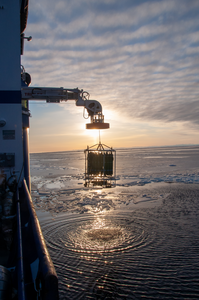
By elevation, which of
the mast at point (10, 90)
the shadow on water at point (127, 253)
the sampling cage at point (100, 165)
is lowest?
the shadow on water at point (127, 253)

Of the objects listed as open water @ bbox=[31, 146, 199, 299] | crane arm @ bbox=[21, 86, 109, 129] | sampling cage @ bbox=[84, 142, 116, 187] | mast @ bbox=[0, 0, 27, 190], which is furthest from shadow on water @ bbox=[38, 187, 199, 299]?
crane arm @ bbox=[21, 86, 109, 129]

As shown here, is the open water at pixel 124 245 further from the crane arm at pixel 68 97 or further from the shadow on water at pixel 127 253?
the crane arm at pixel 68 97

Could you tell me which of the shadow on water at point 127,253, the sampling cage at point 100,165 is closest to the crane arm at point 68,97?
the sampling cage at point 100,165

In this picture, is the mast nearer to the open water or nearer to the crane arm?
the crane arm

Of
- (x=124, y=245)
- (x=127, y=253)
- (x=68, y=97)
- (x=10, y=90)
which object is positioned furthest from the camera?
(x=68, y=97)

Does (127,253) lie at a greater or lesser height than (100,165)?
lesser

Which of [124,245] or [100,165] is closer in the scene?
[124,245]

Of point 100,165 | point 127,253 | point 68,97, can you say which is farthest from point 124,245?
point 68,97

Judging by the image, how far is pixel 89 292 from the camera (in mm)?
A: 4586

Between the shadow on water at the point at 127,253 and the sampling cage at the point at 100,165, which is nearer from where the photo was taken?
the shadow on water at the point at 127,253

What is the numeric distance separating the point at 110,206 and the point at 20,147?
251 inches

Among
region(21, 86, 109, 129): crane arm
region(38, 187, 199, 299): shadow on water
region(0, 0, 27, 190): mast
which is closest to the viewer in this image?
region(38, 187, 199, 299): shadow on water

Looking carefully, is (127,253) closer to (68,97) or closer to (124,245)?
(124,245)

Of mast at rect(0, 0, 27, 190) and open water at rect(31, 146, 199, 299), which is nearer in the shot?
open water at rect(31, 146, 199, 299)
